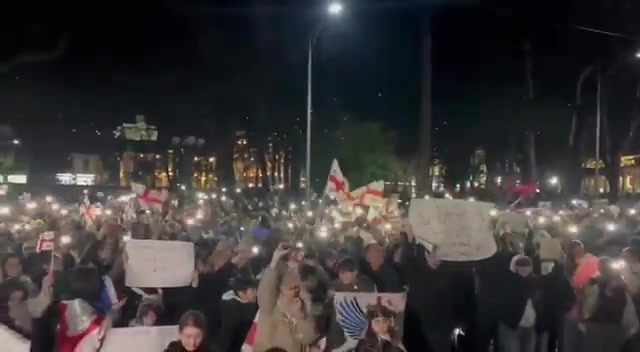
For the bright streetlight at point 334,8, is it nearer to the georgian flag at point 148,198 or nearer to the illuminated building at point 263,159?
the georgian flag at point 148,198

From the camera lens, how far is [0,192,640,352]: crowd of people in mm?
6586

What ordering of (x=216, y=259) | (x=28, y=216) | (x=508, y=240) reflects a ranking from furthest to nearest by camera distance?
(x=28, y=216), (x=508, y=240), (x=216, y=259)

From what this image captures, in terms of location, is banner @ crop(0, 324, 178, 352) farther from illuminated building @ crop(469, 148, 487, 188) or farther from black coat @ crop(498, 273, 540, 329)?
illuminated building @ crop(469, 148, 487, 188)

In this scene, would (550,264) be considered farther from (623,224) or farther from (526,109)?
(526,109)

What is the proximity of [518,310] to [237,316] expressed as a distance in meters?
3.03

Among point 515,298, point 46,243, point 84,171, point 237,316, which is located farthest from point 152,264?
point 84,171

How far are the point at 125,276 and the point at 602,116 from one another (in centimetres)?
3688

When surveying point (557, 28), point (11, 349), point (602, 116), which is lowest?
point (11, 349)

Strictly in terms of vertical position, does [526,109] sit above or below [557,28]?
below

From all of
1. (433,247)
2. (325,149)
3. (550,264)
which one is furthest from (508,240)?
(325,149)

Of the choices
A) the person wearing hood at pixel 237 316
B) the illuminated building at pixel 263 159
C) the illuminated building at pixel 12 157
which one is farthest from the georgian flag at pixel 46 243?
the illuminated building at pixel 12 157

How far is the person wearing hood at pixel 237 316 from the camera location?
7.25m

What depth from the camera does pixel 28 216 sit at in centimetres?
1991

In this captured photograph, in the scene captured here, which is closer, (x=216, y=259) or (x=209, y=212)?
(x=216, y=259)
